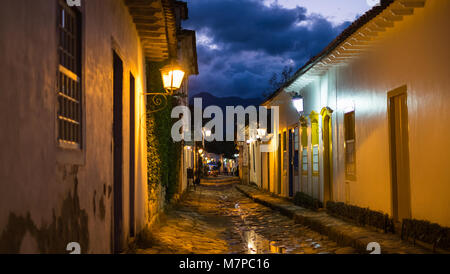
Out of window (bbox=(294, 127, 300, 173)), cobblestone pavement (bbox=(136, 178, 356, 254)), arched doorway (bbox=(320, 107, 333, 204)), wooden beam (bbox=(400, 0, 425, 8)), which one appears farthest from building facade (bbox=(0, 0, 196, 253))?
window (bbox=(294, 127, 300, 173))

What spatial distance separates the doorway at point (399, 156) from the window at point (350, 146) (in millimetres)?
2333

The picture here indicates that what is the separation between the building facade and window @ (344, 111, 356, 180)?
5.64 meters

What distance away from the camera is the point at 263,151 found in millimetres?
27406

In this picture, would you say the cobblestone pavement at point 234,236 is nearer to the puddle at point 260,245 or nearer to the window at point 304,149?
the puddle at point 260,245

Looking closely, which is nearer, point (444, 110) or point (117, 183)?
point (444, 110)

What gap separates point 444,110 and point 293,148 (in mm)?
12101

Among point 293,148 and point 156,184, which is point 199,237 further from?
point 293,148

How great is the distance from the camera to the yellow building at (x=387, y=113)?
296 inches

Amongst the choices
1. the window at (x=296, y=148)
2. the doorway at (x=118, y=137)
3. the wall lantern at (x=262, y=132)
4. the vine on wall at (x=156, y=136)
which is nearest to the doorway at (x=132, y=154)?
the doorway at (x=118, y=137)

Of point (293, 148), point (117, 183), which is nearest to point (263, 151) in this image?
point (293, 148)

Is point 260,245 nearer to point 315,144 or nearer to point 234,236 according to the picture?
point 234,236

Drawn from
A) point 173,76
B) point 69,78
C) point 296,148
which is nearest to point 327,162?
point 296,148

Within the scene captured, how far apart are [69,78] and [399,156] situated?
22.3 feet

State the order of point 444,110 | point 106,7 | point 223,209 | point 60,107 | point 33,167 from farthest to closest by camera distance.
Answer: point 223,209, point 444,110, point 106,7, point 60,107, point 33,167
